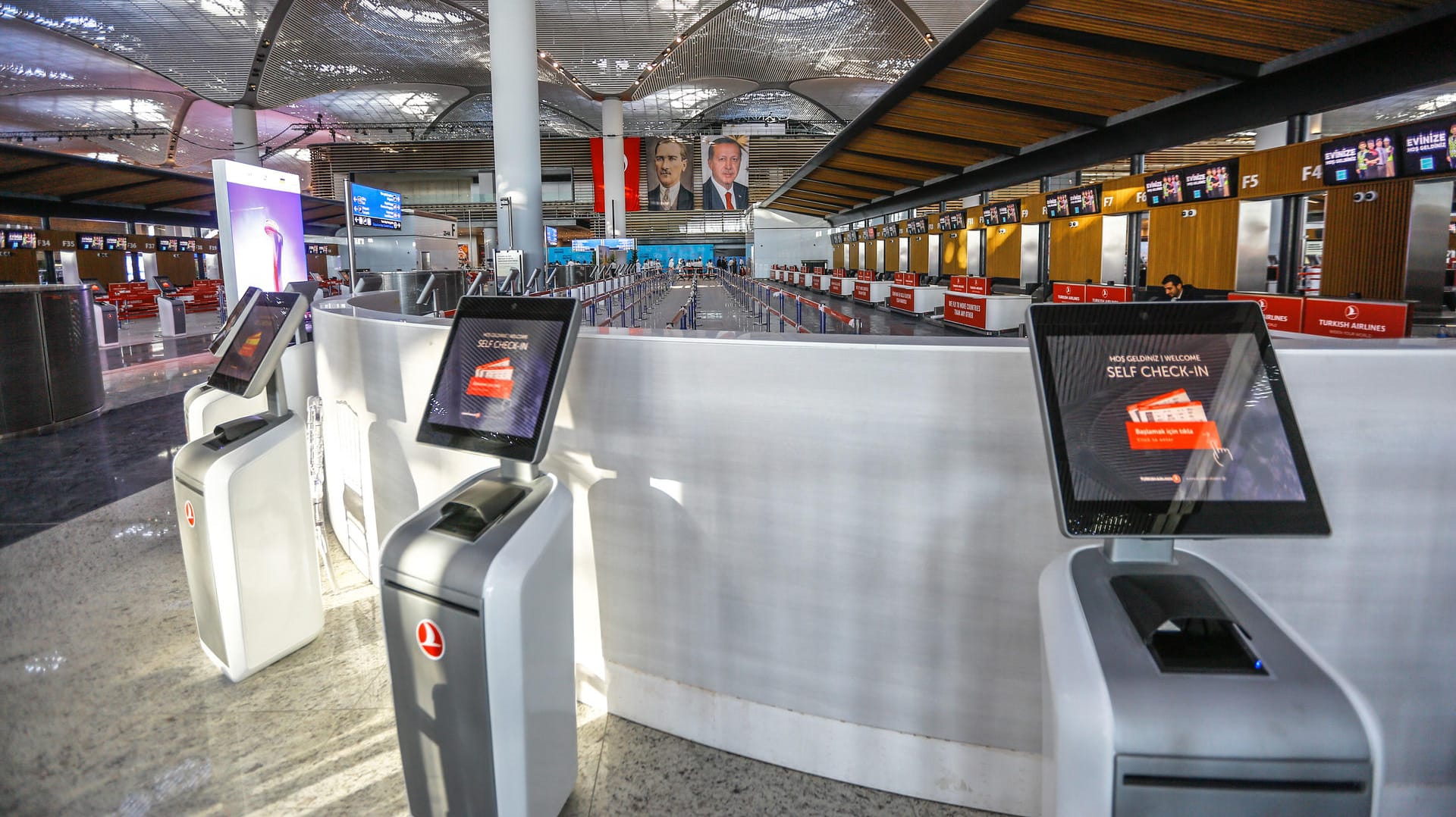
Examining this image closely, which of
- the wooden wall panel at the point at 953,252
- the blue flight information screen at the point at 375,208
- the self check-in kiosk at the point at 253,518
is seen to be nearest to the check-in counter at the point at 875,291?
the wooden wall panel at the point at 953,252

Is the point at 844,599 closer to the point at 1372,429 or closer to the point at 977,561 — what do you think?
the point at 977,561

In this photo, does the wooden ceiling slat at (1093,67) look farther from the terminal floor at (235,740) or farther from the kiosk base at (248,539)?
the terminal floor at (235,740)

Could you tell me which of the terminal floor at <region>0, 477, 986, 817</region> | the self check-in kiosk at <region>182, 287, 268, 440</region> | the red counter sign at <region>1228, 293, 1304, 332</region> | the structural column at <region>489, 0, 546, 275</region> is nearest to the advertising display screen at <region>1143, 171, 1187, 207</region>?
the red counter sign at <region>1228, 293, 1304, 332</region>

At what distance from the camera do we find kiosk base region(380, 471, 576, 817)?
176cm

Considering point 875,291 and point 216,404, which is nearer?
point 216,404

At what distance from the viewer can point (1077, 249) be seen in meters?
15.9

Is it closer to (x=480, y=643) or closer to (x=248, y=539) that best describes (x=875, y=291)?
(x=248, y=539)

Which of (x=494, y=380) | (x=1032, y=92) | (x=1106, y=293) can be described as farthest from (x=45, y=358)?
(x=1106, y=293)

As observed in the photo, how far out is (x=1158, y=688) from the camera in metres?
1.07

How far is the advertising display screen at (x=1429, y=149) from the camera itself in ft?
24.2

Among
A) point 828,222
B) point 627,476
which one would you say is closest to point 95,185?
point 627,476

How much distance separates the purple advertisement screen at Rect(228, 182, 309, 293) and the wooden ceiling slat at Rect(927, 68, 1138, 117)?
8243mm

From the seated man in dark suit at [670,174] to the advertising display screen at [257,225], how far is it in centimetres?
3349

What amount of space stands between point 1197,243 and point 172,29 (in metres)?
28.4
